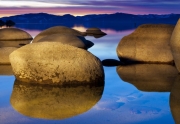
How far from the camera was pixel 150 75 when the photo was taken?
12.1 meters

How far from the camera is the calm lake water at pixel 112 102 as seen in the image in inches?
281

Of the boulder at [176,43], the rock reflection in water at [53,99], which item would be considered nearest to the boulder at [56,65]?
the rock reflection in water at [53,99]

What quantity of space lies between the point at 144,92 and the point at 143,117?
8.02 ft

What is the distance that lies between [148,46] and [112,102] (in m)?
7.00

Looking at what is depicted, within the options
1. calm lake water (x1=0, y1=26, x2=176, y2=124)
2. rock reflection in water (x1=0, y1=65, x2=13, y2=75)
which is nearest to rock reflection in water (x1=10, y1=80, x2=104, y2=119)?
calm lake water (x1=0, y1=26, x2=176, y2=124)

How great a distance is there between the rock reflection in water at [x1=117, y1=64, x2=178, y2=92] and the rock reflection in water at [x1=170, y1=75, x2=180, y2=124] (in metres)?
0.15

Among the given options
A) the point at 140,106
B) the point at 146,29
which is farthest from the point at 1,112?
the point at 146,29

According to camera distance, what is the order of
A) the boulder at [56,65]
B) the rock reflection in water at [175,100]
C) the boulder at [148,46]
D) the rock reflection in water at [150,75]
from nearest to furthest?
the rock reflection in water at [175,100] < the boulder at [56,65] < the rock reflection in water at [150,75] < the boulder at [148,46]

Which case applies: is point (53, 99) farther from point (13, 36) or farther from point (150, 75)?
point (13, 36)

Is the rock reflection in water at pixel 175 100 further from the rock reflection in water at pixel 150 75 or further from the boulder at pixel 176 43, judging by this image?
the boulder at pixel 176 43

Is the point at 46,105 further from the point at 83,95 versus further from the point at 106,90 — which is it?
the point at 106,90

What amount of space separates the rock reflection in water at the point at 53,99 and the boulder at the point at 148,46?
4966 millimetres

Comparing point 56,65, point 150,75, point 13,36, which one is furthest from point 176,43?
point 13,36

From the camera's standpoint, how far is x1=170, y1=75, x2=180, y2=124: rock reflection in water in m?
7.41
